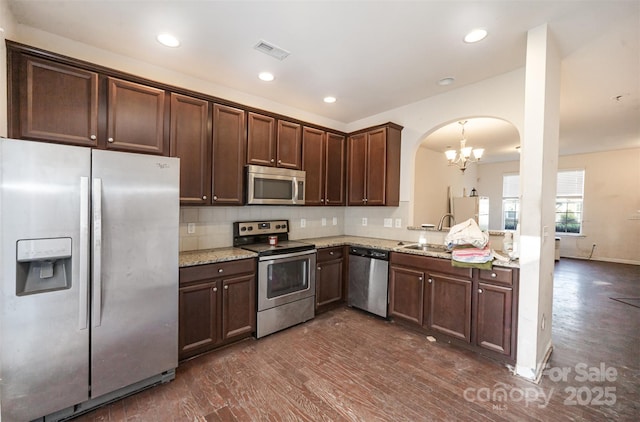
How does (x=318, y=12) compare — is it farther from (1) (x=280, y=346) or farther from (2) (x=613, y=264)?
(2) (x=613, y=264)

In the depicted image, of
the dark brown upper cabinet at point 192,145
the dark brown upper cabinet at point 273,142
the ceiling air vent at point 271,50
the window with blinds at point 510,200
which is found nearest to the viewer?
the ceiling air vent at point 271,50

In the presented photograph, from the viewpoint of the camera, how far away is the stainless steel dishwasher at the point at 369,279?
3229mm

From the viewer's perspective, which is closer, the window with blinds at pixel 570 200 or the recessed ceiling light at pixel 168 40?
the recessed ceiling light at pixel 168 40

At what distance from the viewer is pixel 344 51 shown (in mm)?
2385

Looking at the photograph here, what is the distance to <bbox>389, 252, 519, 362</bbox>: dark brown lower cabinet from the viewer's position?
230 cm

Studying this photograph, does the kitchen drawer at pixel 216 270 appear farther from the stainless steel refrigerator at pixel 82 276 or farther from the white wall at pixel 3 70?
the white wall at pixel 3 70

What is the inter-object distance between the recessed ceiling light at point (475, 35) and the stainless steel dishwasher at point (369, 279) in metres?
2.22

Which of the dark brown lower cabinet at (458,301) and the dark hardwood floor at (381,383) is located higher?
the dark brown lower cabinet at (458,301)

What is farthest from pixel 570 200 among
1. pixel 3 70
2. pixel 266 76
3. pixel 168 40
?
pixel 3 70

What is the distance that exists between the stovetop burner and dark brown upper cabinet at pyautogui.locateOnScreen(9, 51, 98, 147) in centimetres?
160

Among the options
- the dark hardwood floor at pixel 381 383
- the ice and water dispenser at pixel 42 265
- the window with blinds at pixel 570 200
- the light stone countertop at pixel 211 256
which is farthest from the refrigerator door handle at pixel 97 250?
the window with blinds at pixel 570 200

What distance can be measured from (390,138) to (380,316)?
7.71 feet

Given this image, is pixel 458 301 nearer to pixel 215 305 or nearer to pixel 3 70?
pixel 215 305

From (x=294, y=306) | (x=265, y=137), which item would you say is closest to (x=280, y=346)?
(x=294, y=306)
